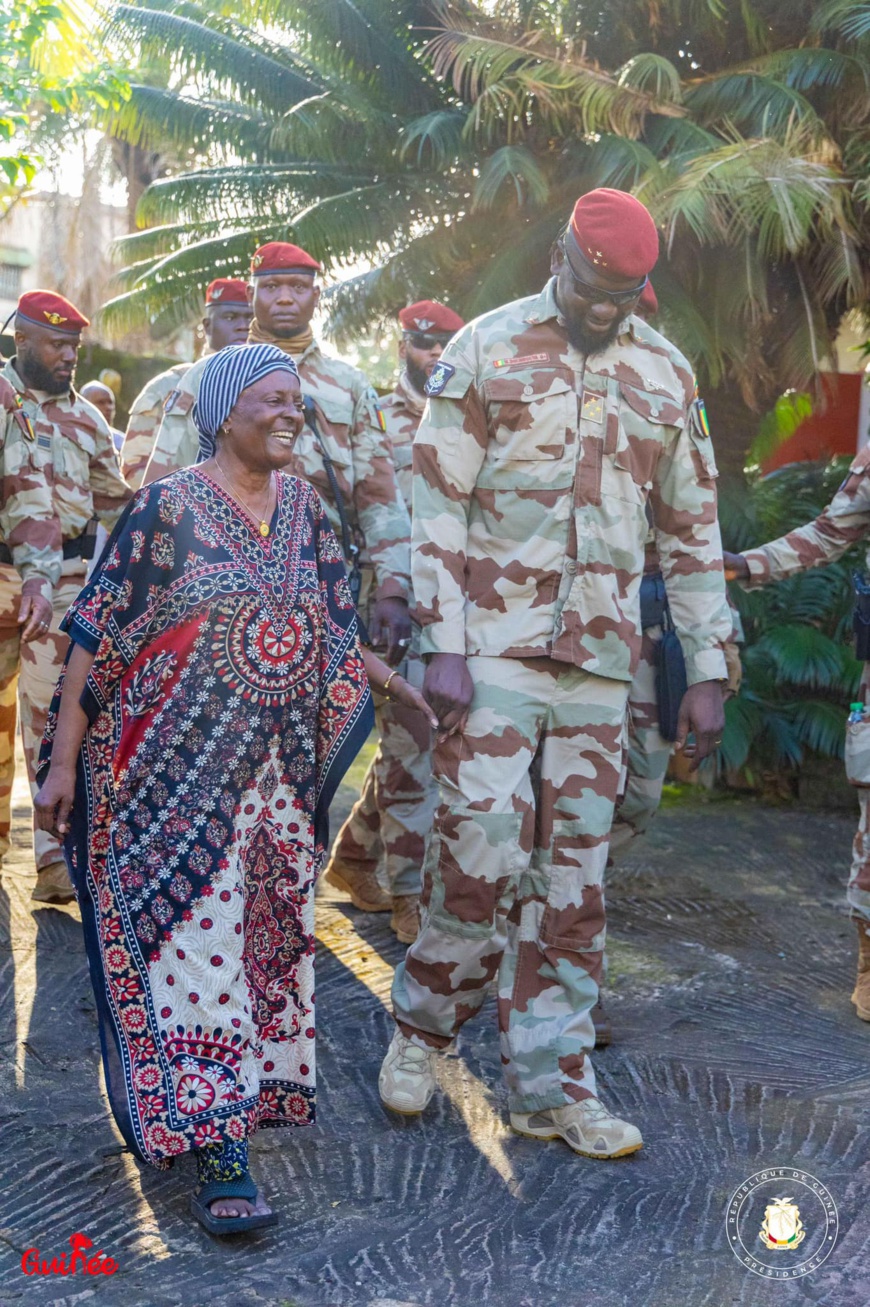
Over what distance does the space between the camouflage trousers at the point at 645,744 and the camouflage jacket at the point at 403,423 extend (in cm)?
206

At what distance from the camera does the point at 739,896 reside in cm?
653

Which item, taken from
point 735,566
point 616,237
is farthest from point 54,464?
point 616,237

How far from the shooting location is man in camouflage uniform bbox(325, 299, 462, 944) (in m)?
5.56

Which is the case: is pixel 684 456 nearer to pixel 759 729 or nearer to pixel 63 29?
pixel 759 729

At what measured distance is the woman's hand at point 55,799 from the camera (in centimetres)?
335

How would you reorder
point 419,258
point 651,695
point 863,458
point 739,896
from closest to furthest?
point 651,695
point 863,458
point 739,896
point 419,258

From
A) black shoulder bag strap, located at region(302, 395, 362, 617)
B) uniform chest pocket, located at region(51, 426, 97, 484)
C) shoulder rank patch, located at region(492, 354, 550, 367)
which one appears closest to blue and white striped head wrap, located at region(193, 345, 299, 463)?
shoulder rank patch, located at region(492, 354, 550, 367)

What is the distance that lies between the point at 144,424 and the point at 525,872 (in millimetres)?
3564

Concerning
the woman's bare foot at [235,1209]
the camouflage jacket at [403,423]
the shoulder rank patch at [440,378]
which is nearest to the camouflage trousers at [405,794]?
the camouflage jacket at [403,423]

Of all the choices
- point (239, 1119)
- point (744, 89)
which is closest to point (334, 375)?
point (239, 1119)

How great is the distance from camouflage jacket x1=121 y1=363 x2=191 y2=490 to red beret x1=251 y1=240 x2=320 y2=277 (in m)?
1.40

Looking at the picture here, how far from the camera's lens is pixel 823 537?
5.23 meters

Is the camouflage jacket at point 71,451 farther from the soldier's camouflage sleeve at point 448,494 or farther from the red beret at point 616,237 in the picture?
the red beret at point 616,237

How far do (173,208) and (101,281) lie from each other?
9.47 meters
